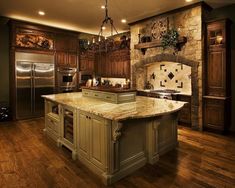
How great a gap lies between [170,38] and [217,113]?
91.3 inches

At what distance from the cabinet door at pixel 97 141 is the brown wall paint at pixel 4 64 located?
4677mm

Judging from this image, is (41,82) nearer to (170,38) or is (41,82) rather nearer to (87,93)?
(87,93)

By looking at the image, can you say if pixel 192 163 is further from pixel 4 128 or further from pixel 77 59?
pixel 77 59

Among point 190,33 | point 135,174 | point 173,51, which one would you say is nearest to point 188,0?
point 190,33

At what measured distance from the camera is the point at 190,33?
4.88 meters

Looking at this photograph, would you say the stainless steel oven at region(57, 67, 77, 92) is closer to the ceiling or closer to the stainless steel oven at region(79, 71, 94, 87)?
the stainless steel oven at region(79, 71, 94, 87)

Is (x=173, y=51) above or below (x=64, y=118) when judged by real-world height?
above

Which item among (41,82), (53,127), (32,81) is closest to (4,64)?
(32,81)

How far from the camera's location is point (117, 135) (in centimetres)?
241

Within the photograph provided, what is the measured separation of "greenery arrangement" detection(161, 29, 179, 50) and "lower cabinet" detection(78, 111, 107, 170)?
11.2 ft

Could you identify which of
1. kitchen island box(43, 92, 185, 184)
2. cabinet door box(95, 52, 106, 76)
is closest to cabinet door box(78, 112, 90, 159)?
kitchen island box(43, 92, 185, 184)

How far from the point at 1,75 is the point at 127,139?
5221 millimetres

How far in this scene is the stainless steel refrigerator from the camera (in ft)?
19.3

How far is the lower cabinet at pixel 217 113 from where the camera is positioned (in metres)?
4.41
